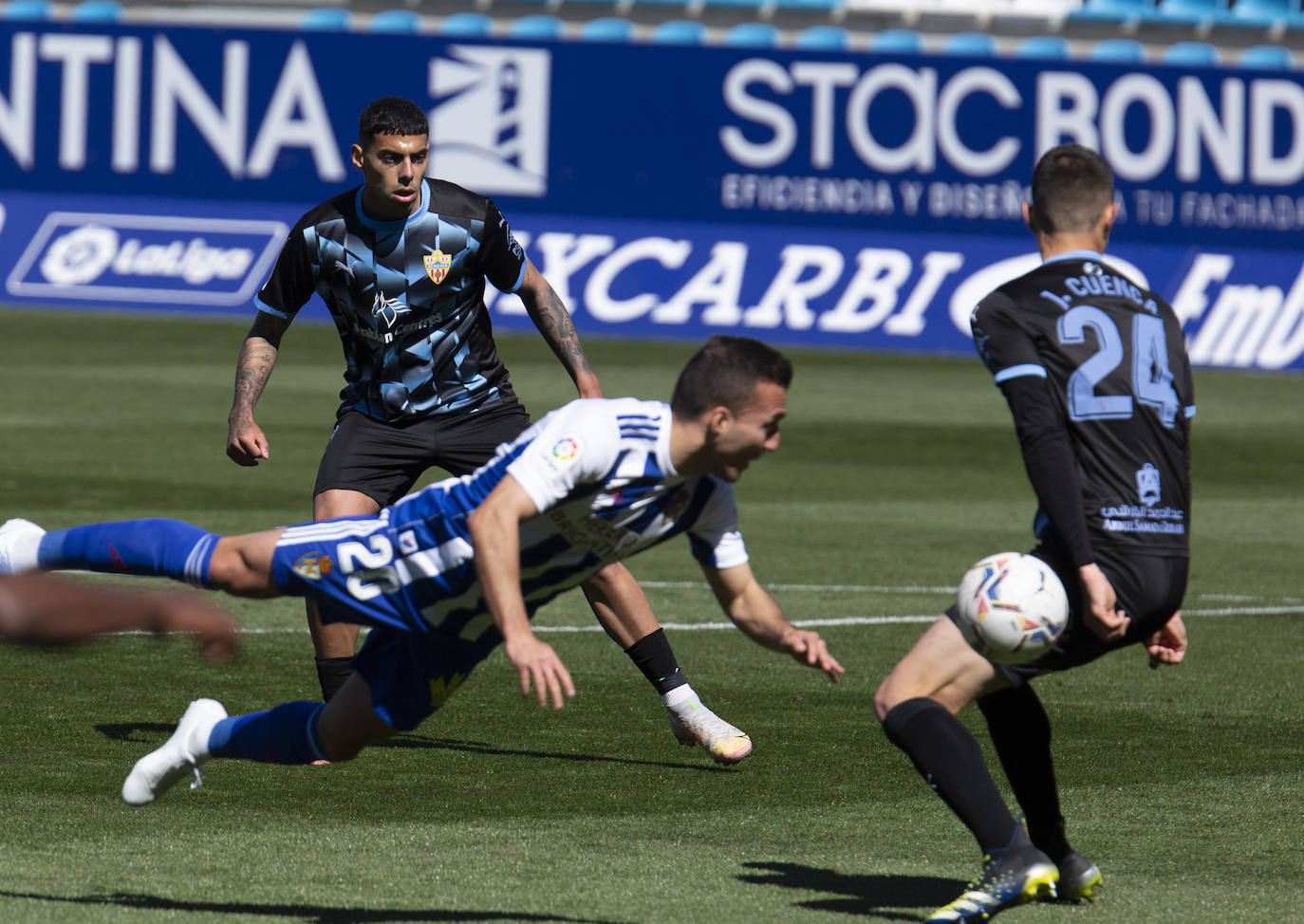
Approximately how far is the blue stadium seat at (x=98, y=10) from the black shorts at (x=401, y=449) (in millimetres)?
26176

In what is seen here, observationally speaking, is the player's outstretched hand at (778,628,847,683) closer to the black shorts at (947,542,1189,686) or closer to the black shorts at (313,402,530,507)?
the black shorts at (947,542,1189,686)

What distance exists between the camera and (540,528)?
16.4 ft

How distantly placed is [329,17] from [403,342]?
26.1 metres

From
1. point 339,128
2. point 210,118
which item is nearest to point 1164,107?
point 339,128

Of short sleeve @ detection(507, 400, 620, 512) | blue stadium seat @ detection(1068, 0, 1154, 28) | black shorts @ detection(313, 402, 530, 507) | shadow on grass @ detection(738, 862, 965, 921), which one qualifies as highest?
short sleeve @ detection(507, 400, 620, 512)

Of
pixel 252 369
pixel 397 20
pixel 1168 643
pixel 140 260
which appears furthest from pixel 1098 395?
pixel 397 20

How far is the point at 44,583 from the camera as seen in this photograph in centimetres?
381

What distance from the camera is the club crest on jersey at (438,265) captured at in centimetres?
721

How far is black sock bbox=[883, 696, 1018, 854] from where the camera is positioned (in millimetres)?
4863

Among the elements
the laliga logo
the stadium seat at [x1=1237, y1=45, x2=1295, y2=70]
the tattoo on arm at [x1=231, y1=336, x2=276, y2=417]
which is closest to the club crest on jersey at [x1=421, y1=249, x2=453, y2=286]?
the tattoo on arm at [x1=231, y1=336, x2=276, y2=417]

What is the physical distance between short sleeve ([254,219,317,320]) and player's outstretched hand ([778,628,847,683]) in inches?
106

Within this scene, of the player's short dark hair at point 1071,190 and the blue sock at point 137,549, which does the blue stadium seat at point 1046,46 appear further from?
the blue sock at point 137,549

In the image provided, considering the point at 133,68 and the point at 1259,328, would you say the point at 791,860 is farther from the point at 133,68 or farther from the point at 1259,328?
the point at 133,68

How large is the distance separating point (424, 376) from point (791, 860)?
95.2 inches
